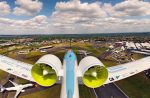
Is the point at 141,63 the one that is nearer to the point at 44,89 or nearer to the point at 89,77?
the point at 89,77

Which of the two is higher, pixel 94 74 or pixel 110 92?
pixel 94 74

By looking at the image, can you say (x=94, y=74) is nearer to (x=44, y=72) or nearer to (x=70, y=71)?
(x=70, y=71)

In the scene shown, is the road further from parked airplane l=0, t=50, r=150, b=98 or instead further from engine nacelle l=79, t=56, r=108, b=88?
engine nacelle l=79, t=56, r=108, b=88

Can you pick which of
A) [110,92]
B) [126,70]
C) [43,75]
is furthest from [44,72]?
[110,92]

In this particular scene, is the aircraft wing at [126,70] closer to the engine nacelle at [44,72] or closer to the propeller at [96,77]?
the propeller at [96,77]

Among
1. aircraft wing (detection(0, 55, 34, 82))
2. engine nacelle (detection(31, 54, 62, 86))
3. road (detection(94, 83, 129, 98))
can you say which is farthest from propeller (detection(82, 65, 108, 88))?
road (detection(94, 83, 129, 98))
